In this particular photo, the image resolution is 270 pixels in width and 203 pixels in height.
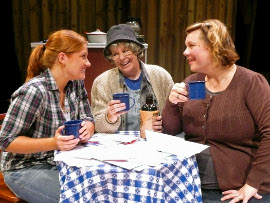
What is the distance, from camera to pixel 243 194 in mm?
1801

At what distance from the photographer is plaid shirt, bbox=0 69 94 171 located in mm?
1890

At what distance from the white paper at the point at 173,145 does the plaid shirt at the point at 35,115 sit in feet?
1.94

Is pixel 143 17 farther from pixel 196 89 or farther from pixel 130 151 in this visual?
pixel 130 151

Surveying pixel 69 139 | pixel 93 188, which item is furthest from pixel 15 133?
pixel 93 188

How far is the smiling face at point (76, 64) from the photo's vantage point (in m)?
2.14

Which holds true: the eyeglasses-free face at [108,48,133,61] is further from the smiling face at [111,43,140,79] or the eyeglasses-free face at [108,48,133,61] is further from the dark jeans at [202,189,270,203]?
the dark jeans at [202,189,270,203]

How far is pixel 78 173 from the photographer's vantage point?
148 cm

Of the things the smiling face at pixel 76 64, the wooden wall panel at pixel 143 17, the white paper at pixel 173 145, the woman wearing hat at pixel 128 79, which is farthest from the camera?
the wooden wall panel at pixel 143 17

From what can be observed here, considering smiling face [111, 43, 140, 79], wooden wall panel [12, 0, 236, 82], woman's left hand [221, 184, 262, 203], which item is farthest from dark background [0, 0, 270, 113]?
woman's left hand [221, 184, 262, 203]

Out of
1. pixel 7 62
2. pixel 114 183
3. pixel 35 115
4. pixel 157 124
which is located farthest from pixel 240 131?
pixel 7 62

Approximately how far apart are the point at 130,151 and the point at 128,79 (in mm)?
1107

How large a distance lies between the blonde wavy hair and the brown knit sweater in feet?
0.34

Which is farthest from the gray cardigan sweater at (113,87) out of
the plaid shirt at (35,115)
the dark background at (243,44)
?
the dark background at (243,44)

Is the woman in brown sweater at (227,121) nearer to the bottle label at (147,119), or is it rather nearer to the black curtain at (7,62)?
the bottle label at (147,119)
